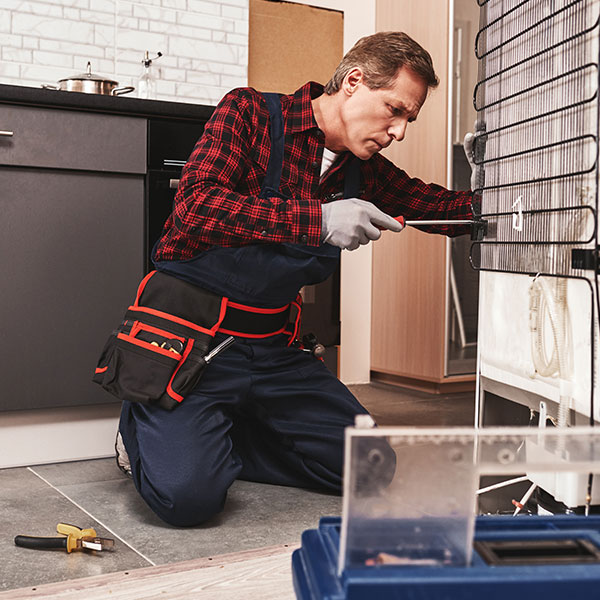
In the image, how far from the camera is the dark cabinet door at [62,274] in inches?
73.1

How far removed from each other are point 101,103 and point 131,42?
0.96m

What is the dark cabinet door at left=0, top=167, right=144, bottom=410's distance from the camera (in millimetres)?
1857

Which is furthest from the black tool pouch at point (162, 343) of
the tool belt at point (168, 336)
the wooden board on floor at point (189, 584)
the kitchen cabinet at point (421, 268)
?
the kitchen cabinet at point (421, 268)

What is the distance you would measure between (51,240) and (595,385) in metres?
1.37

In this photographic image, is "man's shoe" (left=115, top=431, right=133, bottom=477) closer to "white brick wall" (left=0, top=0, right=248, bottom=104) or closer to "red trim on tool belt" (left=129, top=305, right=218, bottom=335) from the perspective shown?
"red trim on tool belt" (left=129, top=305, right=218, bottom=335)

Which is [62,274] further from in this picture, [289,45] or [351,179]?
[289,45]

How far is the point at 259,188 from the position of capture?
1.65m

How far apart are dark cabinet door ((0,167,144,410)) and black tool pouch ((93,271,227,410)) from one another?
0.29 meters

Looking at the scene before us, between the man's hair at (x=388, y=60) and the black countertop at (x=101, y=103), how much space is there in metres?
0.55

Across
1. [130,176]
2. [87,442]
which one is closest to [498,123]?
[130,176]

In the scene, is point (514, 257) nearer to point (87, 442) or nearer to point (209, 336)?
point (209, 336)

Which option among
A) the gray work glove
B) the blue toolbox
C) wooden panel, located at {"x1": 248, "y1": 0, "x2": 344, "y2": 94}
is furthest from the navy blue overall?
wooden panel, located at {"x1": 248, "y1": 0, "x2": 344, "y2": 94}

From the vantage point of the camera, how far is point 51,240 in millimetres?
1895

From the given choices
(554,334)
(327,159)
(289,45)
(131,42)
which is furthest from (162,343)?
(289,45)
